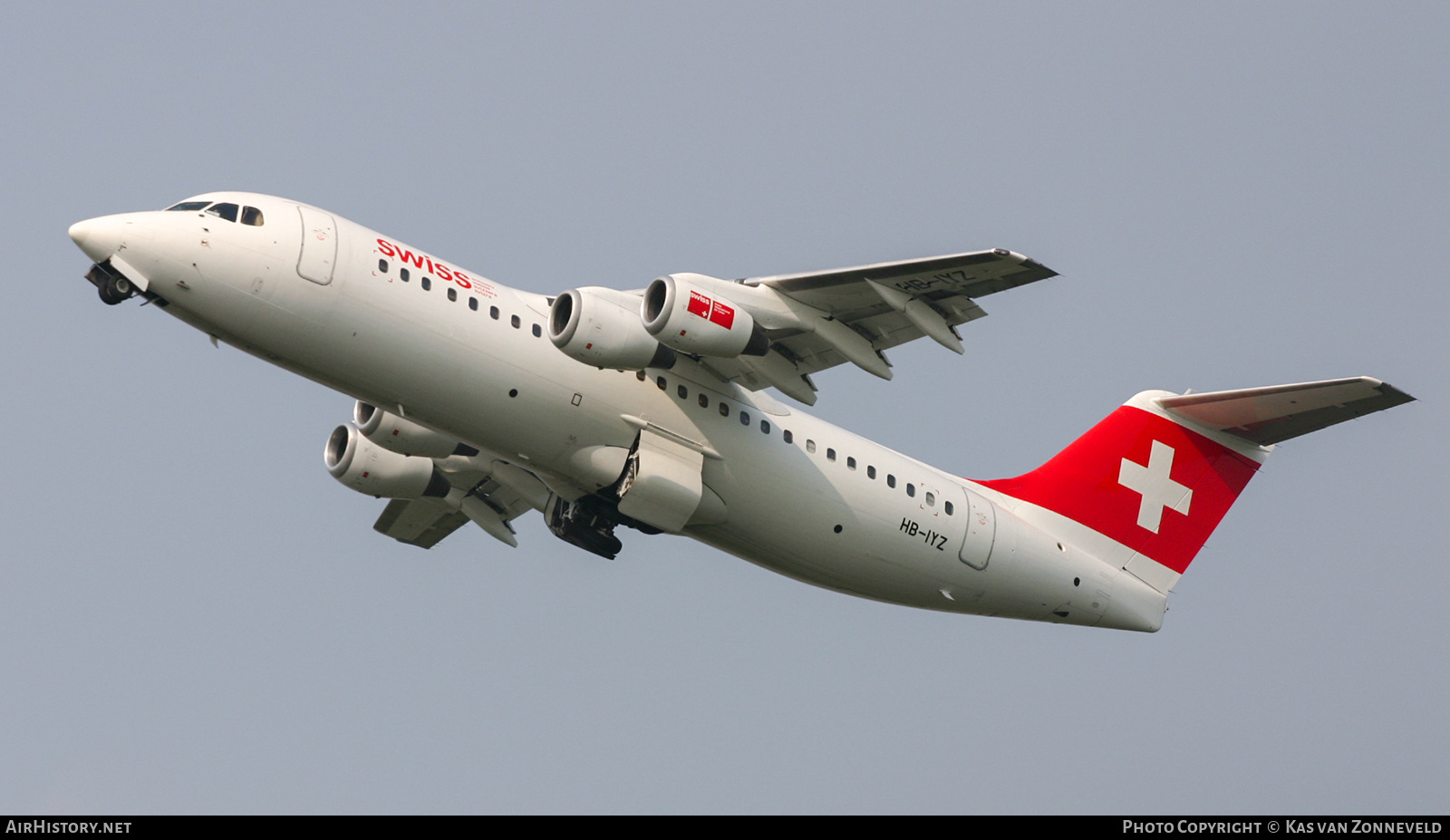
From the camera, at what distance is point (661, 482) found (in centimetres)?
1791

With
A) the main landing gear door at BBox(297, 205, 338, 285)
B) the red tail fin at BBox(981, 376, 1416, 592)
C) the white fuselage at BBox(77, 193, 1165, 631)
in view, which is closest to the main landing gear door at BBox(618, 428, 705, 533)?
the white fuselage at BBox(77, 193, 1165, 631)

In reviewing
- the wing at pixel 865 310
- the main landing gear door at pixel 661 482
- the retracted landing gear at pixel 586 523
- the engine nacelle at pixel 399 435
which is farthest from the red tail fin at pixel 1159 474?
the engine nacelle at pixel 399 435

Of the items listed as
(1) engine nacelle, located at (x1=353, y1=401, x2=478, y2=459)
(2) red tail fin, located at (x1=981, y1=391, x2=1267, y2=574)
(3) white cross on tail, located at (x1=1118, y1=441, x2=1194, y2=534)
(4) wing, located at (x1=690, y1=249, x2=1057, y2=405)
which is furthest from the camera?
(3) white cross on tail, located at (x1=1118, y1=441, x2=1194, y2=534)

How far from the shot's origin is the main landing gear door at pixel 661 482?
58.7 ft

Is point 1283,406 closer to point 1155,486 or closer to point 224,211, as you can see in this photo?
point 1155,486

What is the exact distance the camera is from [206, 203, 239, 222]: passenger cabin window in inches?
656

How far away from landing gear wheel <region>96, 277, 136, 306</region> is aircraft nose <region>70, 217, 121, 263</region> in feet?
0.81

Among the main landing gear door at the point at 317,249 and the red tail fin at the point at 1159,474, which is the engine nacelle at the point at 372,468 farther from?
the red tail fin at the point at 1159,474

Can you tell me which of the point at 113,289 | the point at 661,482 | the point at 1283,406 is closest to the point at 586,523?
the point at 661,482

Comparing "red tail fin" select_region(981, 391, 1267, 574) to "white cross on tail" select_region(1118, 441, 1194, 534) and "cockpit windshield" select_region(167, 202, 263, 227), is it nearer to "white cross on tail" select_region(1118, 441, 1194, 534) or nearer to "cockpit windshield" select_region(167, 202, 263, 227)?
"white cross on tail" select_region(1118, 441, 1194, 534)

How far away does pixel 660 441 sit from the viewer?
18219 mm

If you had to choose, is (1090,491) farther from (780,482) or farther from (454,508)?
(454,508)

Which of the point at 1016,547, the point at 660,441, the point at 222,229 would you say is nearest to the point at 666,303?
the point at 660,441

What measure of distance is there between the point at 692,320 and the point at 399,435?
523 cm
